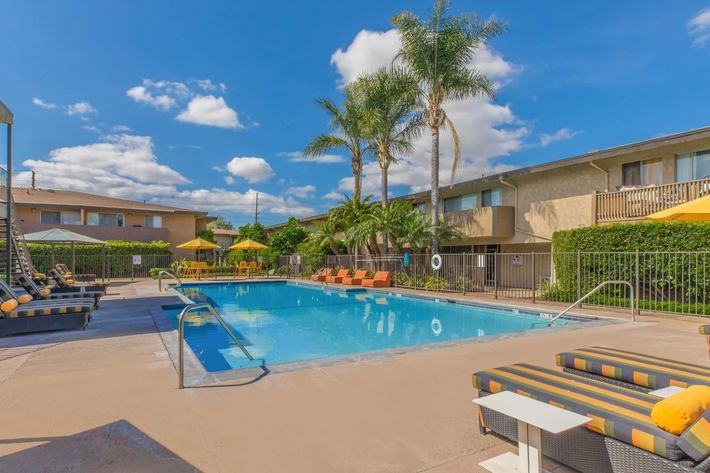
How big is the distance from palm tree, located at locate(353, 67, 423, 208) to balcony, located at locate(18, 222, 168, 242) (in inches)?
784

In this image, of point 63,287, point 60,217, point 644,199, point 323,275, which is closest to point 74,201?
point 60,217

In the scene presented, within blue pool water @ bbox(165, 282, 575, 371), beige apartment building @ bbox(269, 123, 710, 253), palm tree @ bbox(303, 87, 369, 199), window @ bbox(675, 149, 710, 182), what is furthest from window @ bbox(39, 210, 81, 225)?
window @ bbox(675, 149, 710, 182)

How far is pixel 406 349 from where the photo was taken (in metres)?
6.70

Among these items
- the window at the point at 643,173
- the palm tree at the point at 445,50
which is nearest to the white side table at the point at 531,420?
the window at the point at 643,173

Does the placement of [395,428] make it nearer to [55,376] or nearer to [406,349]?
[406,349]

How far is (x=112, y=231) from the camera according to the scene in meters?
30.9

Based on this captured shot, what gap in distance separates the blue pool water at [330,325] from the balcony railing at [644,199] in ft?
20.9

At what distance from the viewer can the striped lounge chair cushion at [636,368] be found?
352 cm

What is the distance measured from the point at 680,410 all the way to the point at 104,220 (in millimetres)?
36253

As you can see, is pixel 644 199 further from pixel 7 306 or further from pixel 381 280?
pixel 7 306

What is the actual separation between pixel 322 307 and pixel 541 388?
1210 cm

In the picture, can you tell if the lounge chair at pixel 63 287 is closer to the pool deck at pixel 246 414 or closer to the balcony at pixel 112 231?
the pool deck at pixel 246 414

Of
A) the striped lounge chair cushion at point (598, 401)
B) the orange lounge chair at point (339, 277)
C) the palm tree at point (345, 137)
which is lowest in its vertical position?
the orange lounge chair at point (339, 277)

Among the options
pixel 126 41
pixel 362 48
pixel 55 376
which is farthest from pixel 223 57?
pixel 55 376
